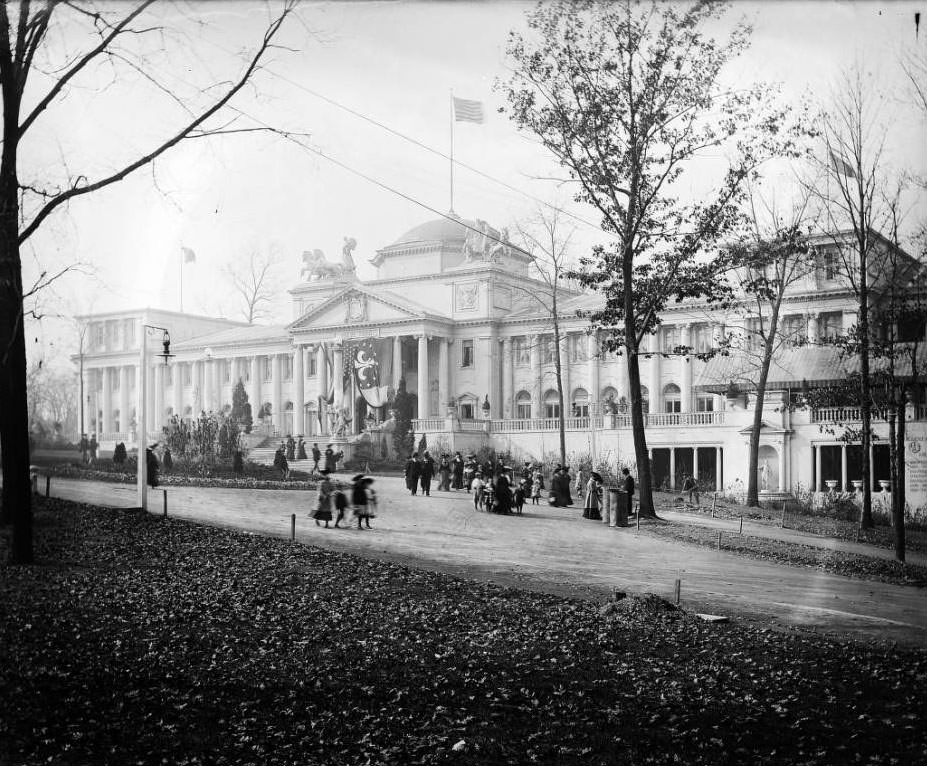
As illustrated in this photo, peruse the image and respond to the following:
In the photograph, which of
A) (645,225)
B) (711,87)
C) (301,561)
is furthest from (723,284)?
(301,561)

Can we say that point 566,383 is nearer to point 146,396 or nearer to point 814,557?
point 814,557

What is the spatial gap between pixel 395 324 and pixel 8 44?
13.9ft

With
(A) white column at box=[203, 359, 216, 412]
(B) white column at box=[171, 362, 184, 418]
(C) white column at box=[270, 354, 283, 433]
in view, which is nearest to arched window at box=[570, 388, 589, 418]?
(C) white column at box=[270, 354, 283, 433]

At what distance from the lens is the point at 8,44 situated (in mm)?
5586

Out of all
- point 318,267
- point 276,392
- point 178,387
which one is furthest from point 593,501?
point 178,387

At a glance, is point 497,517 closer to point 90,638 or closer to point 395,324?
point 395,324

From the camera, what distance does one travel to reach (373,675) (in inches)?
214

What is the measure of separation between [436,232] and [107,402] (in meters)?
2.62

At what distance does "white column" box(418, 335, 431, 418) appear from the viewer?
1145 cm

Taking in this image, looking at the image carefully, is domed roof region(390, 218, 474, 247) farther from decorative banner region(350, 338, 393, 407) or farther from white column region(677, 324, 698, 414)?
white column region(677, 324, 698, 414)

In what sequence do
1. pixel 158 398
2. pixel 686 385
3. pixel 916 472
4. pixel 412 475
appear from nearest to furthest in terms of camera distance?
pixel 158 398 < pixel 916 472 < pixel 412 475 < pixel 686 385

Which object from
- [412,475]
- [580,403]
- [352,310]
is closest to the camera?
[352,310]

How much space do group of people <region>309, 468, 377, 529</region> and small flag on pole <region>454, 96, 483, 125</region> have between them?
9.31 feet

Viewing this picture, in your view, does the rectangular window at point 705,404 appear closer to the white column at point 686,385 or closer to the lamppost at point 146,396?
the white column at point 686,385
